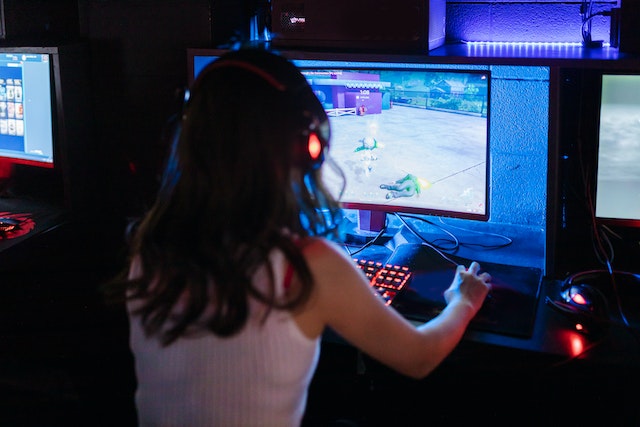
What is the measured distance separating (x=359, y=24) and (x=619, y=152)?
2.14 ft

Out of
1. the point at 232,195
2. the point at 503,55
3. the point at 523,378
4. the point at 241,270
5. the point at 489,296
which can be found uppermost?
the point at 503,55

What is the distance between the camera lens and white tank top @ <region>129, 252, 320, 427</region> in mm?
1004

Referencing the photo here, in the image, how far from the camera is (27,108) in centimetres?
200

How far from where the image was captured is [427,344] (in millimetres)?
1161

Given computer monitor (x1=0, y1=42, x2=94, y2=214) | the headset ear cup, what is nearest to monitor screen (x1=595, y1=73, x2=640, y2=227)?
the headset ear cup

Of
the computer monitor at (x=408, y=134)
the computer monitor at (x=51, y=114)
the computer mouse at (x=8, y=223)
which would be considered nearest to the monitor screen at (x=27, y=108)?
the computer monitor at (x=51, y=114)

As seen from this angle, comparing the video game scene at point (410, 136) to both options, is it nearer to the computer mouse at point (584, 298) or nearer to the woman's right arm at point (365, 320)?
the computer mouse at point (584, 298)

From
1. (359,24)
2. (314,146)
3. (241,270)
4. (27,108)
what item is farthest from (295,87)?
(27,108)

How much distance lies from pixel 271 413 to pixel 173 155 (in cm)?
42

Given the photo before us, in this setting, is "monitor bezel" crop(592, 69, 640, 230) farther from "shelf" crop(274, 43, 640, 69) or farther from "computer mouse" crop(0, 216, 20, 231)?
"computer mouse" crop(0, 216, 20, 231)

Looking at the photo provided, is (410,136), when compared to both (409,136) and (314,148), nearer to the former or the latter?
(409,136)

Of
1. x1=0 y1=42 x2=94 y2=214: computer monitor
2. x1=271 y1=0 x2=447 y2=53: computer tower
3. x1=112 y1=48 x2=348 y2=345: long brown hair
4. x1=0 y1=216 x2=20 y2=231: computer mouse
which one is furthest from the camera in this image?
x1=0 y1=42 x2=94 y2=214: computer monitor

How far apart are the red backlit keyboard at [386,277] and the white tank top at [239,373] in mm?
474

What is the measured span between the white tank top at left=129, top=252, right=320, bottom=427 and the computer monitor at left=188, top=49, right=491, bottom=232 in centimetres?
70
